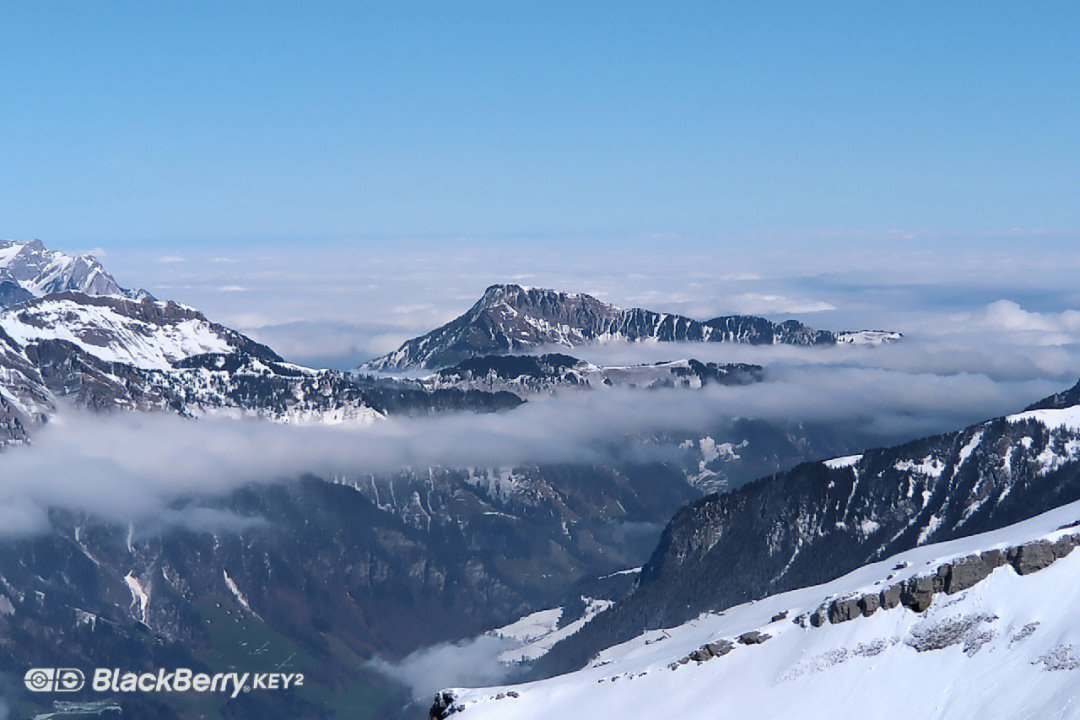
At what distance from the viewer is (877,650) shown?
19075cm

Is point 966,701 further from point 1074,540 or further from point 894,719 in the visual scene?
point 1074,540

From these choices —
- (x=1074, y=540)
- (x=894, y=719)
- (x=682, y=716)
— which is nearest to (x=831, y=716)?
(x=894, y=719)

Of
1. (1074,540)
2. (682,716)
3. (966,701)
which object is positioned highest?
(1074,540)

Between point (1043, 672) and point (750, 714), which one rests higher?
point (1043, 672)

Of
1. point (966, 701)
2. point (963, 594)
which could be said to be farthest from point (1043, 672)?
point (963, 594)

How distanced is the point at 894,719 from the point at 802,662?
78.3ft

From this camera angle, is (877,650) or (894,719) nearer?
(894,719)

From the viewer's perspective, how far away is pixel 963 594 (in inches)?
7618

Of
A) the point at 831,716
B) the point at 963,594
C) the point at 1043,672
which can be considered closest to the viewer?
the point at 1043,672

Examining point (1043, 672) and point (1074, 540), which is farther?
point (1074, 540)

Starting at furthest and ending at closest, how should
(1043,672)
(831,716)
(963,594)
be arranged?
(963,594) → (831,716) → (1043,672)

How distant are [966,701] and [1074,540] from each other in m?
35.0

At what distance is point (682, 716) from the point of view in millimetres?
199375

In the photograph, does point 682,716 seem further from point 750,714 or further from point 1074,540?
point 1074,540
